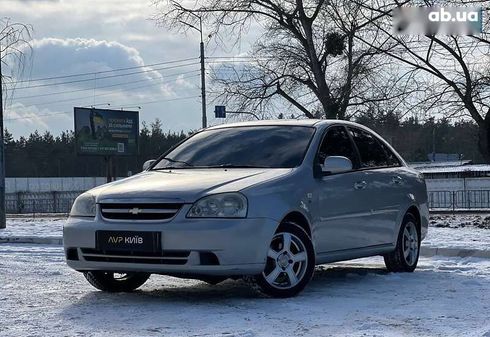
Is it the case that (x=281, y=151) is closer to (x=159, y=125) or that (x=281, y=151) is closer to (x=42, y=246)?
(x=42, y=246)

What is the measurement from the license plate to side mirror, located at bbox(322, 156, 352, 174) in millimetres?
1899

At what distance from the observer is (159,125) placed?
109188 millimetres

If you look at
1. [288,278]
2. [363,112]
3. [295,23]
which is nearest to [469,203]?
[363,112]

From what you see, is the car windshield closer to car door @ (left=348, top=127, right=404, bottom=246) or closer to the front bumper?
car door @ (left=348, top=127, right=404, bottom=246)

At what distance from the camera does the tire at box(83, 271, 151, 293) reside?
23.8 feet

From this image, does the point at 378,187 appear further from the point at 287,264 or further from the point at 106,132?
the point at 106,132

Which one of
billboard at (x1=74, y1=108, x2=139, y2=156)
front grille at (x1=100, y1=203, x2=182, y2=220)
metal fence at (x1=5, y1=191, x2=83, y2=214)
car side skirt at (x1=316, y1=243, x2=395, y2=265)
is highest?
billboard at (x1=74, y1=108, x2=139, y2=156)

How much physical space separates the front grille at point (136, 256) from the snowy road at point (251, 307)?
36 centimetres

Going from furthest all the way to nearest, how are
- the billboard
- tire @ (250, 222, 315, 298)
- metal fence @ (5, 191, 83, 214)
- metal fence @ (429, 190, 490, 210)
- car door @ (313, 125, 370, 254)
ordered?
metal fence @ (5, 191, 83, 214) → the billboard → metal fence @ (429, 190, 490, 210) → car door @ (313, 125, 370, 254) → tire @ (250, 222, 315, 298)

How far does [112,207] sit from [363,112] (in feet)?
65.5

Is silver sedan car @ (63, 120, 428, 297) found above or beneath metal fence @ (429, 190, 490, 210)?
above

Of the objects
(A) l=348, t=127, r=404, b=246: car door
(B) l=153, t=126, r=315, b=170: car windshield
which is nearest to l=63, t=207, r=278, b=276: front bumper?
(B) l=153, t=126, r=315, b=170: car windshield

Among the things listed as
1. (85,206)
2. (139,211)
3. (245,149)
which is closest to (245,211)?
(139,211)

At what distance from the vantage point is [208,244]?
6305mm
